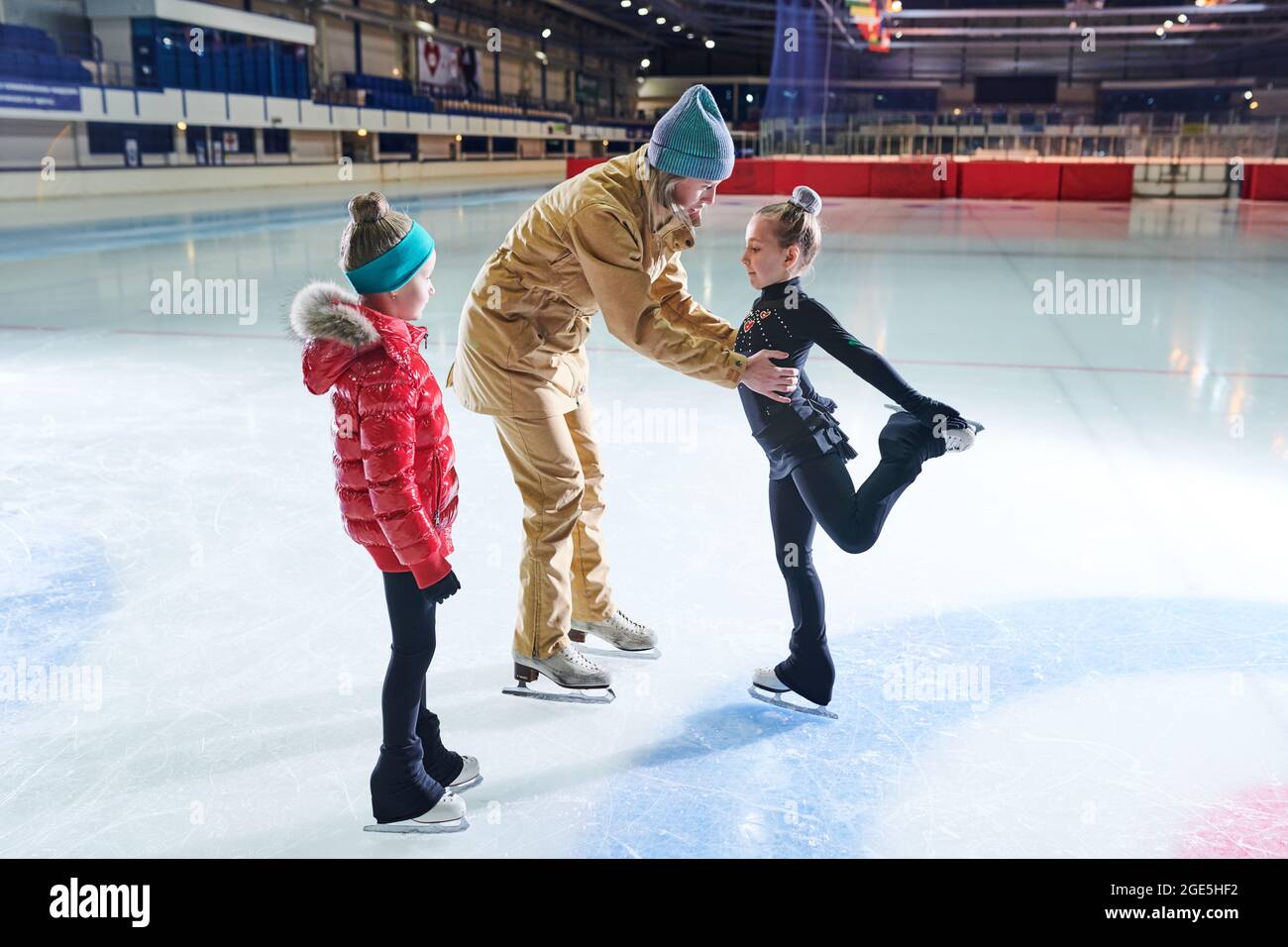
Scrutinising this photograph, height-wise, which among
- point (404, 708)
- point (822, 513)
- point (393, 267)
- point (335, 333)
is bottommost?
point (404, 708)

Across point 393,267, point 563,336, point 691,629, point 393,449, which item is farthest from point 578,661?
point 393,267

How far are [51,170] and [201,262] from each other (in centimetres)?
1219

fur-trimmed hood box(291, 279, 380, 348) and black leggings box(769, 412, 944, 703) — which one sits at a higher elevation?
fur-trimmed hood box(291, 279, 380, 348)

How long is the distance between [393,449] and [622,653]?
1281 mm

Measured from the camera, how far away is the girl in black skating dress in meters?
2.35

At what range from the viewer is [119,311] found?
8.38 meters

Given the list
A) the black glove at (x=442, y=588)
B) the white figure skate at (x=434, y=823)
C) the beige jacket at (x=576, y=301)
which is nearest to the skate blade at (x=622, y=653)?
the beige jacket at (x=576, y=301)

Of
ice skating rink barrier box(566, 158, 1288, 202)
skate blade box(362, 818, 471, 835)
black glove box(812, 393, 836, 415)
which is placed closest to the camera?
skate blade box(362, 818, 471, 835)

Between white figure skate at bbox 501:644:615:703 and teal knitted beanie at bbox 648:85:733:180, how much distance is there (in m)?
1.25

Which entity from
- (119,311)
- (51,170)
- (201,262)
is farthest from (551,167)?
(119,311)

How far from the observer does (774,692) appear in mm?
2684

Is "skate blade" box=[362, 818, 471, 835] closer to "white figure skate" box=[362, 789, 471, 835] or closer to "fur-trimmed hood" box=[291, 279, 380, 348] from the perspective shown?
"white figure skate" box=[362, 789, 471, 835]

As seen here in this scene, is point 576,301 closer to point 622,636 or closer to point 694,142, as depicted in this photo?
point 694,142

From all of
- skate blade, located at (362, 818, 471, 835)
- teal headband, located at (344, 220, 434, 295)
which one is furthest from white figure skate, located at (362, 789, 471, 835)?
teal headband, located at (344, 220, 434, 295)
